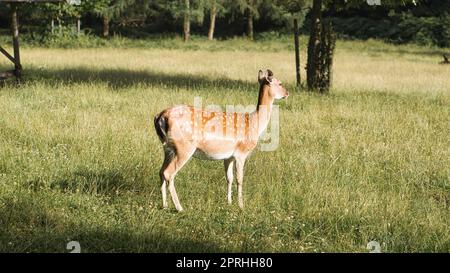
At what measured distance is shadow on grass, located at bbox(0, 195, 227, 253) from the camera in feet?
15.3

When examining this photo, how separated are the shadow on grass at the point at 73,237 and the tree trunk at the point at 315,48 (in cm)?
1110

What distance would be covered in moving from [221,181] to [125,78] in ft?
36.1

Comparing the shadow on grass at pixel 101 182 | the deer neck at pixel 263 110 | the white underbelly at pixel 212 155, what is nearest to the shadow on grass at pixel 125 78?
the shadow on grass at pixel 101 182

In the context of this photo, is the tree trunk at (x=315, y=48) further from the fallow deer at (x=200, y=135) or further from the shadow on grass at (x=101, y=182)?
the fallow deer at (x=200, y=135)

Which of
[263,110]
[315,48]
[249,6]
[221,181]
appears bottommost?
[221,181]

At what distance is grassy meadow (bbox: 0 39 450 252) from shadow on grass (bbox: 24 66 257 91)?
3.18 metres

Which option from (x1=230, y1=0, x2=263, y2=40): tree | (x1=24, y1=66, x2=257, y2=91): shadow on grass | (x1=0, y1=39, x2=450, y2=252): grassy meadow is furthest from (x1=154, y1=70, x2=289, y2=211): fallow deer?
(x1=230, y1=0, x2=263, y2=40): tree

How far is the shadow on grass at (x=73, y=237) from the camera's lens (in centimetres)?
→ 466

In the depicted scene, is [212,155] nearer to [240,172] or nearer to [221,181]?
[240,172]

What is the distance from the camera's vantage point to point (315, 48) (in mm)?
15617

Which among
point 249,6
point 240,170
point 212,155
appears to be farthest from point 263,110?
point 249,6

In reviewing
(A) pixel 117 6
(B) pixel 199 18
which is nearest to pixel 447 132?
(B) pixel 199 18

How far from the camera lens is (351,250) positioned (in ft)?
15.8
